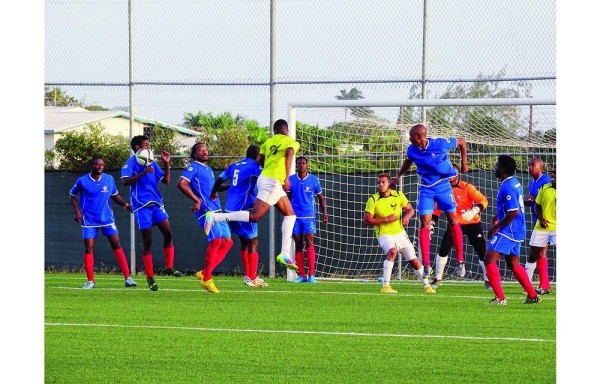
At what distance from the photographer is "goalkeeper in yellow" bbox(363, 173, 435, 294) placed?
13.8 meters

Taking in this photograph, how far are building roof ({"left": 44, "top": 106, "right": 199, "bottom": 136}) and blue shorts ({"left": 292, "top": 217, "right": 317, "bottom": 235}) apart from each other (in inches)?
155

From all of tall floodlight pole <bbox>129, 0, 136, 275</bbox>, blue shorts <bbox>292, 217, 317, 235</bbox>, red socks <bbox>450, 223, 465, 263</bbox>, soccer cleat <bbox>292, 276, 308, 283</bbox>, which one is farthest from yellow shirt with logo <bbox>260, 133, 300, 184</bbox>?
tall floodlight pole <bbox>129, 0, 136, 275</bbox>

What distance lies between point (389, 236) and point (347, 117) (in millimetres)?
4180

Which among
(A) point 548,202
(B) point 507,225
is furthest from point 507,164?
(A) point 548,202

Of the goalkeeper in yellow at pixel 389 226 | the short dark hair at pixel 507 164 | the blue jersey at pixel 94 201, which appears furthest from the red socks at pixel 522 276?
the blue jersey at pixel 94 201

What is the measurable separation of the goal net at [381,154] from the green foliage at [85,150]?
4.15 metres

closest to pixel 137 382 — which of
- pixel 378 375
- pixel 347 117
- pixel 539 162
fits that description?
pixel 378 375

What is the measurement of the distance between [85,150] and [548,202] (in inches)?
416

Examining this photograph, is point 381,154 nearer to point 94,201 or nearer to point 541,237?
point 541,237

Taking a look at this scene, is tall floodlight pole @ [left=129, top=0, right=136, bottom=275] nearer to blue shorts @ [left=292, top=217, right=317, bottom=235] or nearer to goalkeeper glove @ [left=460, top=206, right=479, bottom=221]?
blue shorts @ [left=292, top=217, right=317, bottom=235]

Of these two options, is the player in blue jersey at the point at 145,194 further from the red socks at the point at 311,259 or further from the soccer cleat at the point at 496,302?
the soccer cleat at the point at 496,302
